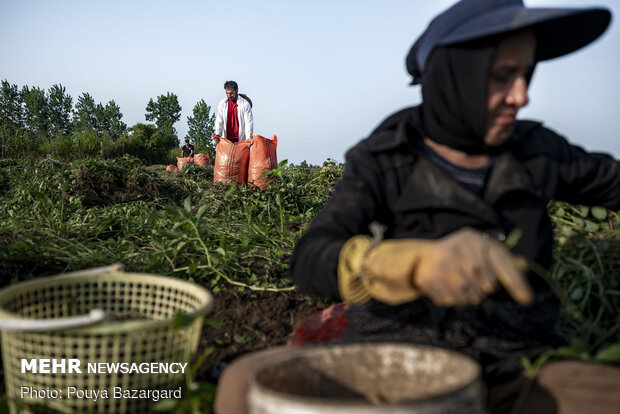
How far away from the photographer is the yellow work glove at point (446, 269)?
0.75 metres

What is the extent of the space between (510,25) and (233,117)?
6711 millimetres

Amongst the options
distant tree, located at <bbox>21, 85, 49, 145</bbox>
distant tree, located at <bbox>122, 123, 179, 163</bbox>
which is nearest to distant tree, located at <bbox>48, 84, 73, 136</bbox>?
distant tree, located at <bbox>21, 85, 49, 145</bbox>

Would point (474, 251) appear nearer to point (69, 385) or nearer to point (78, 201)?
point (69, 385)

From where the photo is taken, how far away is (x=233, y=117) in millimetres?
7539

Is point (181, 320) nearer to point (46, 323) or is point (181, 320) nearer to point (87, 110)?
point (46, 323)

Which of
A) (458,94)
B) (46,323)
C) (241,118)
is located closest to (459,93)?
(458,94)

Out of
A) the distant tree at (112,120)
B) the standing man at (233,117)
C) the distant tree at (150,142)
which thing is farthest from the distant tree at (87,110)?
the standing man at (233,117)

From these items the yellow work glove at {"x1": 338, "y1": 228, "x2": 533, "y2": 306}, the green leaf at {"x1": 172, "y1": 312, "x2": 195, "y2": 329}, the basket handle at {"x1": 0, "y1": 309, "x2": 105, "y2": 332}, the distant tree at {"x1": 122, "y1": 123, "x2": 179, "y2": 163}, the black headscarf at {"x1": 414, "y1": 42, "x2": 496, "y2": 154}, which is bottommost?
the distant tree at {"x1": 122, "y1": 123, "x2": 179, "y2": 163}

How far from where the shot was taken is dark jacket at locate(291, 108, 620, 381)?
4.04 feet

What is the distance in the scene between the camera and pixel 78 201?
434cm

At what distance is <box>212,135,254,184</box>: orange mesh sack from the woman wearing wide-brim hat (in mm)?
4918

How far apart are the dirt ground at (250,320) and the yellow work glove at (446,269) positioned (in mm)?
1058

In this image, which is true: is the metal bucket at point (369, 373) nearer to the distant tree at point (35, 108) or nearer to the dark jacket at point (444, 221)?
the dark jacket at point (444, 221)

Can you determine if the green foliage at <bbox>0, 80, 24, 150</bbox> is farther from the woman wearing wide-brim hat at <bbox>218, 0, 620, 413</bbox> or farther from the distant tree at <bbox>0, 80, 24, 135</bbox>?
the woman wearing wide-brim hat at <bbox>218, 0, 620, 413</bbox>
